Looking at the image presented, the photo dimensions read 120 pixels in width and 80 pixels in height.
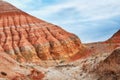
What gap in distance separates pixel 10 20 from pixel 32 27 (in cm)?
847

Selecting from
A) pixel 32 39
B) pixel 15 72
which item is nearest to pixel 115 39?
pixel 32 39

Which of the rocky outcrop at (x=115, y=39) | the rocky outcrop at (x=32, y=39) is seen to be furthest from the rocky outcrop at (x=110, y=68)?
the rocky outcrop at (x=115, y=39)

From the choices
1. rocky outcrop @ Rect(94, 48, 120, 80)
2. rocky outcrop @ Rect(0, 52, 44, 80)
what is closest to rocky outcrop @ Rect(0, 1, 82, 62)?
rocky outcrop @ Rect(0, 52, 44, 80)

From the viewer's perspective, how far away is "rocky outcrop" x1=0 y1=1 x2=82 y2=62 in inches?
4914

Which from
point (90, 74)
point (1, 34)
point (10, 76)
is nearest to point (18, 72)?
point (10, 76)

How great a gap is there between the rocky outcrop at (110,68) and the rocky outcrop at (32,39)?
194 ft

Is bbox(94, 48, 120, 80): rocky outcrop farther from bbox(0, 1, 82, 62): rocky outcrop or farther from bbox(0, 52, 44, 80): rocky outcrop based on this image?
bbox(0, 1, 82, 62): rocky outcrop

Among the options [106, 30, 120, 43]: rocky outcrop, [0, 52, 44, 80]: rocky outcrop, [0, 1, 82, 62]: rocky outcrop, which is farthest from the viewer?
[106, 30, 120, 43]: rocky outcrop

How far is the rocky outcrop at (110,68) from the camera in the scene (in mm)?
56225

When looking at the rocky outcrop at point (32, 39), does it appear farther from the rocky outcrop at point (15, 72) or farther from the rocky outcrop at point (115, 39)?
the rocky outcrop at point (15, 72)

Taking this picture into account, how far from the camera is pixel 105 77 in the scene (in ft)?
189

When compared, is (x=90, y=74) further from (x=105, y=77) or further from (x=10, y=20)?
(x=10, y=20)

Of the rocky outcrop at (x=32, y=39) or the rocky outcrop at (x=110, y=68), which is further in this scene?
the rocky outcrop at (x=32, y=39)

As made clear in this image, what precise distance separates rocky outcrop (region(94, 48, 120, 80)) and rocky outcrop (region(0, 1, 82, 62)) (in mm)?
59204
